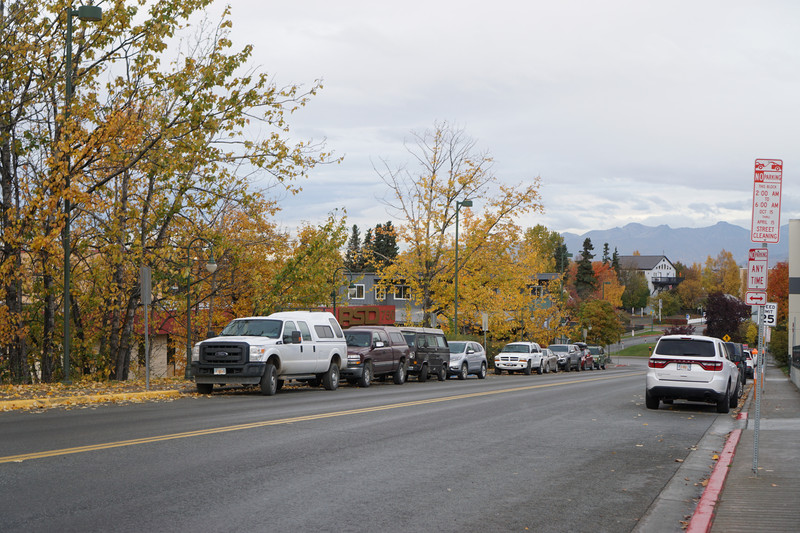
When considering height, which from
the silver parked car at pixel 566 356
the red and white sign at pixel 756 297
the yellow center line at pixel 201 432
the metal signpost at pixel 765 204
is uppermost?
the metal signpost at pixel 765 204

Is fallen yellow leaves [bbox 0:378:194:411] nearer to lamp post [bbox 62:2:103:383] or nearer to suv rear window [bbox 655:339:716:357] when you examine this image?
lamp post [bbox 62:2:103:383]

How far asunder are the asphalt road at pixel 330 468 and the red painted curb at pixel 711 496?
533mm

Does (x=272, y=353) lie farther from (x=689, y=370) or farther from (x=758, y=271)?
(x=758, y=271)

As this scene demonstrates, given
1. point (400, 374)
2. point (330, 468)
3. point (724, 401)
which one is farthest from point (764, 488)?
point (400, 374)

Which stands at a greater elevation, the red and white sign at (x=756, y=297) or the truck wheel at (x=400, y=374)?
the red and white sign at (x=756, y=297)

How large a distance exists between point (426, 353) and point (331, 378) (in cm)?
857

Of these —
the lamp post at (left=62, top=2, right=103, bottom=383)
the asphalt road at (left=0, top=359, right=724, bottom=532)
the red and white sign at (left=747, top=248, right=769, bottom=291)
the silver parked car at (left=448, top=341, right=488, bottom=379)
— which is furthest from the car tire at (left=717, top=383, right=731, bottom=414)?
the silver parked car at (left=448, top=341, right=488, bottom=379)

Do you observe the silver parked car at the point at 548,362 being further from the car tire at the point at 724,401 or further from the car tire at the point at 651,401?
the car tire at the point at 724,401

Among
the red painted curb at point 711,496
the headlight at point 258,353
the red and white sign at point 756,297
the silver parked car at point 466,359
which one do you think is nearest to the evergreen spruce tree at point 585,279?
the silver parked car at point 466,359

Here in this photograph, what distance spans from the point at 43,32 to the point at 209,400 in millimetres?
11877

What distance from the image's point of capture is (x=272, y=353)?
858 inches

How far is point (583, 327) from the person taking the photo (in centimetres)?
8169

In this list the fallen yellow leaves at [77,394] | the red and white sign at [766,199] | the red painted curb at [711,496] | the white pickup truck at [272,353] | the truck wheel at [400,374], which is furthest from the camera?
the truck wheel at [400,374]

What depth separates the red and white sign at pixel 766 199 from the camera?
10141 mm
